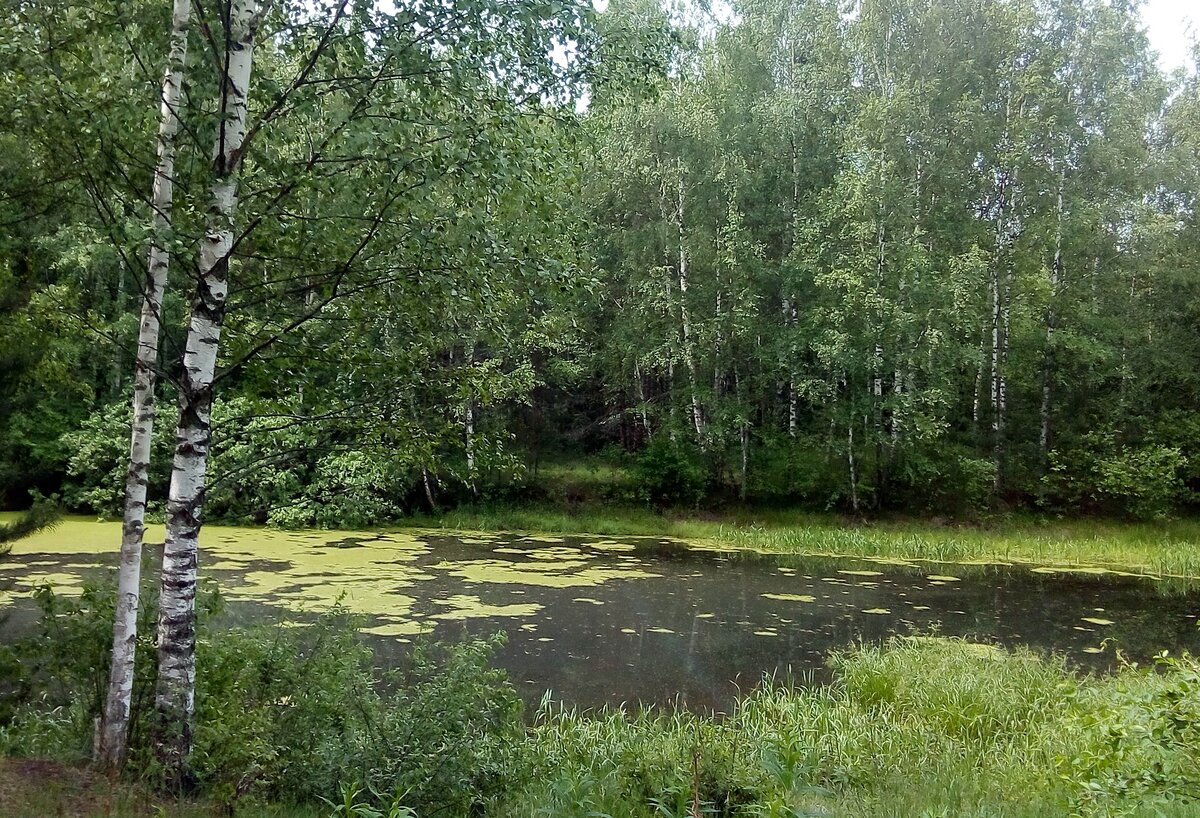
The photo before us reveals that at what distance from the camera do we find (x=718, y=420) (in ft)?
63.6

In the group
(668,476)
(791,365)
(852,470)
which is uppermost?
(791,365)

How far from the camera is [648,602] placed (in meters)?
10.9

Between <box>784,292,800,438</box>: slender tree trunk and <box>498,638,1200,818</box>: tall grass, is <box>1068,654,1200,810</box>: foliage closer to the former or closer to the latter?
<box>498,638,1200,818</box>: tall grass

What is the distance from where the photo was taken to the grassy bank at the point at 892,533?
15641 mm

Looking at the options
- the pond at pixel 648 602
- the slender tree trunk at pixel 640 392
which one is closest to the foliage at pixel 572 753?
the pond at pixel 648 602

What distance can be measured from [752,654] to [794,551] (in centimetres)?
835

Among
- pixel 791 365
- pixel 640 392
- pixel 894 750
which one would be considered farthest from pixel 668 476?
pixel 894 750

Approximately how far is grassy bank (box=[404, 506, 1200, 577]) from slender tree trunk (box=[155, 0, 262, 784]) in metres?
13.8

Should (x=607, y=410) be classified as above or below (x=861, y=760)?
above

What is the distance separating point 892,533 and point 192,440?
16.0m

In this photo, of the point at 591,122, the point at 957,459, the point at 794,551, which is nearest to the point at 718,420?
the point at 794,551

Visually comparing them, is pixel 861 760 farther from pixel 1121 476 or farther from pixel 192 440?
pixel 1121 476

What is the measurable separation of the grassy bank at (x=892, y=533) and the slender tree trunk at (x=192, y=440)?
542 inches

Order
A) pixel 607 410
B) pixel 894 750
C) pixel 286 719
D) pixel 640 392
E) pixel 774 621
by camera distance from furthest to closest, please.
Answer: pixel 607 410, pixel 640 392, pixel 774 621, pixel 894 750, pixel 286 719
